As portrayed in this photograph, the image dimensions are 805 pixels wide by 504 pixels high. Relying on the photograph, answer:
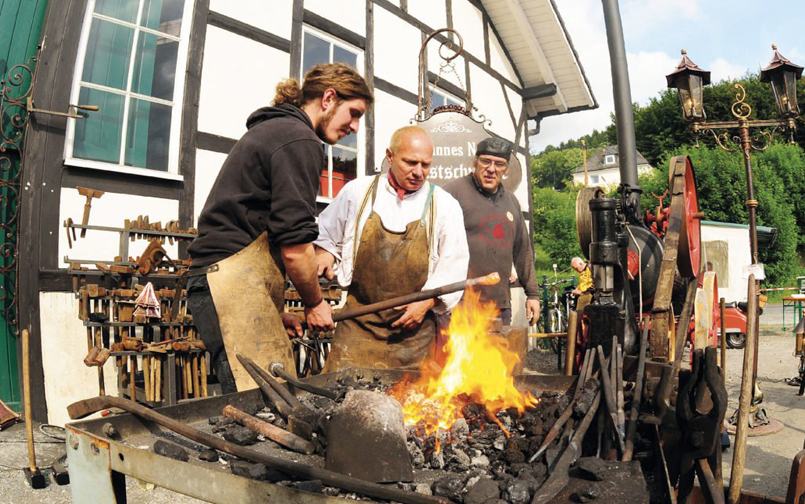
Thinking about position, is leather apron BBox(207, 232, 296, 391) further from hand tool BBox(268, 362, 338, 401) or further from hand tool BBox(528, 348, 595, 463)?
hand tool BBox(528, 348, 595, 463)

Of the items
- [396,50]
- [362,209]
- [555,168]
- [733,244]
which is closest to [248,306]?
[362,209]

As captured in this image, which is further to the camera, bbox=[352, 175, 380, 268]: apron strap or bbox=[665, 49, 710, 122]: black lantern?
bbox=[665, 49, 710, 122]: black lantern

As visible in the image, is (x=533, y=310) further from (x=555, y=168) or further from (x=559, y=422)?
(x=555, y=168)

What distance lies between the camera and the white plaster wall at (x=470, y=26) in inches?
388

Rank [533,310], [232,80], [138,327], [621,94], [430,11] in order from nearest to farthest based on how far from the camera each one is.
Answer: [138,327]
[533,310]
[621,94]
[232,80]
[430,11]

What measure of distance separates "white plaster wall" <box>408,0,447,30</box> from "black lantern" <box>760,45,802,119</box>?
16.5 ft

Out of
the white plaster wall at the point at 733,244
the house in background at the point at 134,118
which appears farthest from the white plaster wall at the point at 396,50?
the white plaster wall at the point at 733,244

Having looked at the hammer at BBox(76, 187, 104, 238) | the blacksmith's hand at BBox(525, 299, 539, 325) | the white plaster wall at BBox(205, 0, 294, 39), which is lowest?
the blacksmith's hand at BBox(525, 299, 539, 325)

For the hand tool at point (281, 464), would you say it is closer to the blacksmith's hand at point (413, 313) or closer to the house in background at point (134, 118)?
the blacksmith's hand at point (413, 313)

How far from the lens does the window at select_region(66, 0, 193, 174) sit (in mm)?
4801

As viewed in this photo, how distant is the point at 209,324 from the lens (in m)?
2.34

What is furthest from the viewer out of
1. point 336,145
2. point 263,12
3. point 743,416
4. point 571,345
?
point 336,145

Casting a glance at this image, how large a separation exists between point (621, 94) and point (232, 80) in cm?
398

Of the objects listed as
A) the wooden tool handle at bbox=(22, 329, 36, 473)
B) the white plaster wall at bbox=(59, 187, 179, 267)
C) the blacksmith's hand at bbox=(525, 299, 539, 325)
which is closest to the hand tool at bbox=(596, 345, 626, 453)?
the blacksmith's hand at bbox=(525, 299, 539, 325)
